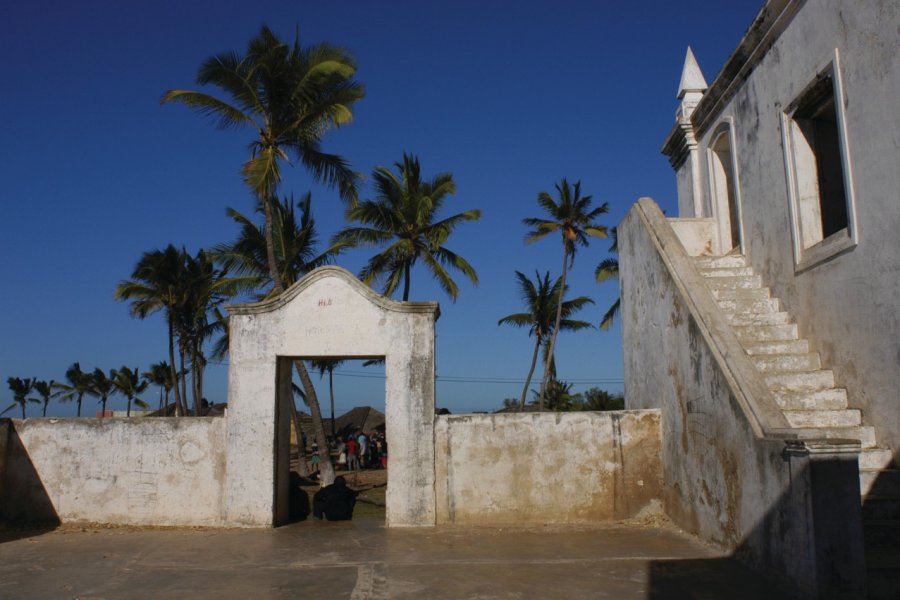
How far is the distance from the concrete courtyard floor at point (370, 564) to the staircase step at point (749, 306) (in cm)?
294

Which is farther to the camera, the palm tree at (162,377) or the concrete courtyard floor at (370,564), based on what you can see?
the palm tree at (162,377)

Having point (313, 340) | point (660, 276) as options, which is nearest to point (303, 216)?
point (313, 340)

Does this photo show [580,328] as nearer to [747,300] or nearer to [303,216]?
[303,216]

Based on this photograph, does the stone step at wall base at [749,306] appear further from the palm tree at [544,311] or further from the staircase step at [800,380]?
the palm tree at [544,311]

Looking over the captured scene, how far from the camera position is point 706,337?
25.6ft

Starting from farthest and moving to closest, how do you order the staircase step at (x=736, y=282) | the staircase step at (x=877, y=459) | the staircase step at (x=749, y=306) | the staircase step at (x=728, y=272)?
the staircase step at (x=728, y=272)
the staircase step at (x=736, y=282)
the staircase step at (x=749, y=306)
the staircase step at (x=877, y=459)

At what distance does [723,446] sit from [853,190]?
121 inches

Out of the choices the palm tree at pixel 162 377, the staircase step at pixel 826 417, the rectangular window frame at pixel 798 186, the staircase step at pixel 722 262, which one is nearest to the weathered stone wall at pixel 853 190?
the rectangular window frame at pixel 798 186

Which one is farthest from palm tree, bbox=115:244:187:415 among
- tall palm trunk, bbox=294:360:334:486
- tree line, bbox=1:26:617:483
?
tall palm trunk, bbox=294:360:334:486

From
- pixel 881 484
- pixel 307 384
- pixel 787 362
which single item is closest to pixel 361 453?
pixel 307 384

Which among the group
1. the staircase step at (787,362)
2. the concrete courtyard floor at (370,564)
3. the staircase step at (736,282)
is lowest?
the concrete courtyard floor at (370,564)

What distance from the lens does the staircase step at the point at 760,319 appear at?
9242 millimetres

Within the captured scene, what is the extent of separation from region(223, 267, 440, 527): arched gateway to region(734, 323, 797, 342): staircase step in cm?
399

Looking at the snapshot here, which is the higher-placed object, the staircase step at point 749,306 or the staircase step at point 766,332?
the staircase step at point 749,306
